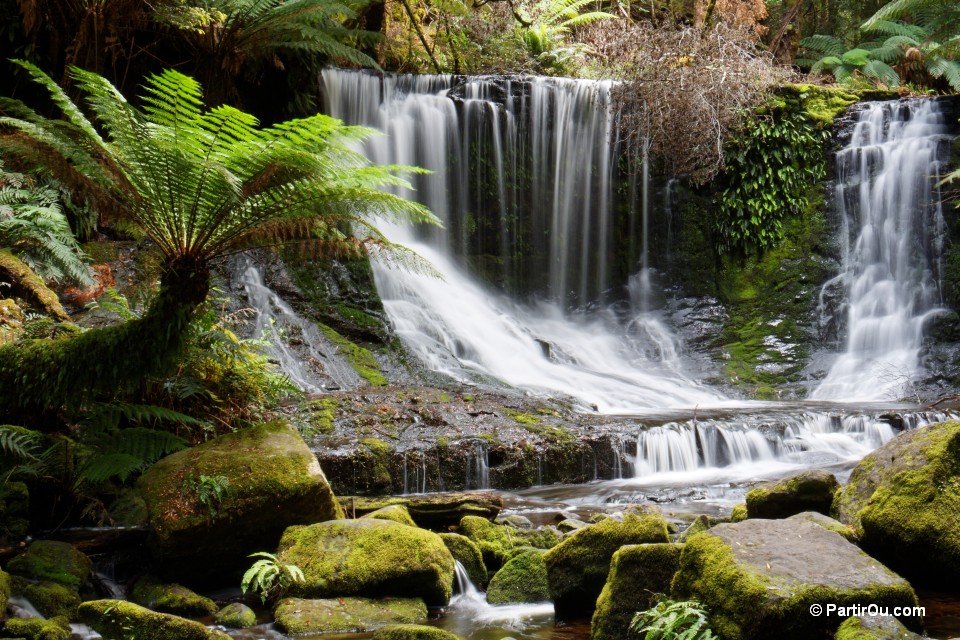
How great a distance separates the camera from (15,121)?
380 cm

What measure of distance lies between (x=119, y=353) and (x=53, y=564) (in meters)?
1.06

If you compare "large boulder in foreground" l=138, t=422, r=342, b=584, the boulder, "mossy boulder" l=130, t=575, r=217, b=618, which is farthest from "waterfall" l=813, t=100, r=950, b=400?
"mossy boulder" l=130, t=575, r=217, b=618

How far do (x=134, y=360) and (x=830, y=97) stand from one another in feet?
38.7

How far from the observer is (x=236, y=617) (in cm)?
353

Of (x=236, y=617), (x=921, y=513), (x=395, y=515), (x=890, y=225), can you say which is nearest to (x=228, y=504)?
(x=236, y=617)

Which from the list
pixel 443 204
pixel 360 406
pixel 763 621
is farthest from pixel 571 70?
pixel 763 621

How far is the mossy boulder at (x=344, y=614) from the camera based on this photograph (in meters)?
3.45

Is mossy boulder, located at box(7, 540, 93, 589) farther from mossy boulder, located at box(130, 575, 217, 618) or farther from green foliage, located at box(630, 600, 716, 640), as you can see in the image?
green foliage, located at box(630, 600, 716, 640)

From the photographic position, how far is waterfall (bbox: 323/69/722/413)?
1126 cm

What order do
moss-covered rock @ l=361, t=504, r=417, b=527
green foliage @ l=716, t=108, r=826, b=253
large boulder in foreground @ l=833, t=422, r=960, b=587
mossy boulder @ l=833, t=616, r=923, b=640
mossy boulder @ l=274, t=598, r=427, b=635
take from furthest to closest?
green foliage @ l=716, t=108, r=826, b=253 < moss-covered rock @ l=361, t=504, r=417, b=527 < large boulder in foreground @ l=833, t=422, r=960, b=587 < mossy boulder @ l=274, t=598, r=427, b=635 < mossy boulder @ l=833, t=616, r=923, b=640

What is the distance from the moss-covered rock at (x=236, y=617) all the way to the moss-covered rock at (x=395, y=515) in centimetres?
93

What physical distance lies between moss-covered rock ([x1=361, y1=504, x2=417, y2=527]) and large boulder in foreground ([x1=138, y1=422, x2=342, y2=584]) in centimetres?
25

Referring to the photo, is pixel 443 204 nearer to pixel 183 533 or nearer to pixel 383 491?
pixel 383 491

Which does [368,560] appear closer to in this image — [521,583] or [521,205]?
[521,583]
